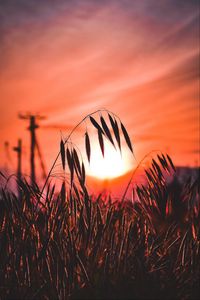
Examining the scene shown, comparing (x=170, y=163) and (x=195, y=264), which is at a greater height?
(x=170, y=163)

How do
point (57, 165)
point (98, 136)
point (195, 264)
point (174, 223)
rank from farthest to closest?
point (174, 223), point (195, 264), point (57, 165), point (98, 136)

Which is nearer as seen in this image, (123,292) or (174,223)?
(123,292)

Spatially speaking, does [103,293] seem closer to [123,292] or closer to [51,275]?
[123,292]

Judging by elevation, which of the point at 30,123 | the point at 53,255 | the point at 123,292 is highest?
the point at 30,123

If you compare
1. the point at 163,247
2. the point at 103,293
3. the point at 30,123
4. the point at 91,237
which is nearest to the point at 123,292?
the point at 103,293

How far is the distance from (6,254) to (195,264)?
1.90 metres

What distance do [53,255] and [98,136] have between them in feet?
3.74

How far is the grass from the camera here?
416cm

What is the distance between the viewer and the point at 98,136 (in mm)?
4020

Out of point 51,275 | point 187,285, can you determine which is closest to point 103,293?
point 51,275

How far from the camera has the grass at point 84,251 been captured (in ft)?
13.6

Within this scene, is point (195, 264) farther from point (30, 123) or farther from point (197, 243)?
point (30, 123)

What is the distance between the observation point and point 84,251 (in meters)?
4.44

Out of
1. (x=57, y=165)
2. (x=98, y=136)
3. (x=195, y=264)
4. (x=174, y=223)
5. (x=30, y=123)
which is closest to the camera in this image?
(x=98, y=136)
